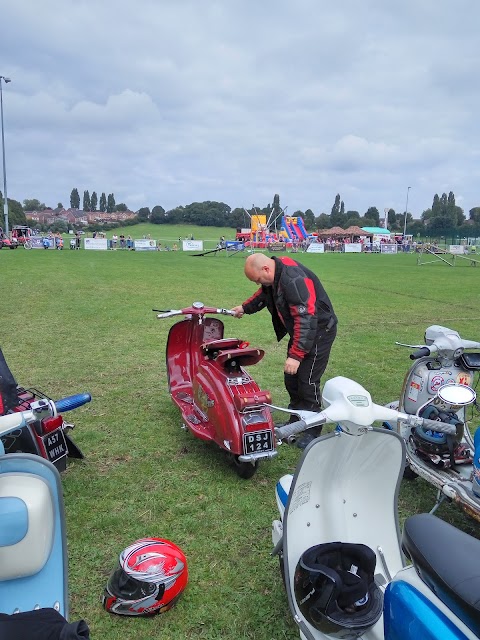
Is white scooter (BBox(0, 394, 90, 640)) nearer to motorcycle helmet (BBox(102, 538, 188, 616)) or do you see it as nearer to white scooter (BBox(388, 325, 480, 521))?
motorcycle helmet (BBox(102, 538, 188, 616))

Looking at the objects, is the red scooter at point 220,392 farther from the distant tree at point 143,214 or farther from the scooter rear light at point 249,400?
the distant tree at point 143,214

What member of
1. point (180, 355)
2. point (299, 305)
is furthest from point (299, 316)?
point (180, 355)

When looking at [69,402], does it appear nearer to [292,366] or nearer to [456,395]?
[292,366]

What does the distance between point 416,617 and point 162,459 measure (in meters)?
2.67

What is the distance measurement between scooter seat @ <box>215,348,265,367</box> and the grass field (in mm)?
787

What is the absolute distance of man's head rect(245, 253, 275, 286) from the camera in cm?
376

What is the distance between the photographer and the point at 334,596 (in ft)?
6.61

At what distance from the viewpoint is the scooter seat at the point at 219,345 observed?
392 cm

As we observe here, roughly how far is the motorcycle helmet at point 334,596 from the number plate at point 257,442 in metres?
1.19

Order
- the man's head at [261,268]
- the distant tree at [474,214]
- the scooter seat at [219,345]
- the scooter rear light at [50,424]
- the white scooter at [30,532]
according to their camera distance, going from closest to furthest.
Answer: the white scooter at [30,532] → the scooter rear light at [50,424] → the man's head at [261,268] → the scooter seat at [219,345] → the distant tree at [474,214]

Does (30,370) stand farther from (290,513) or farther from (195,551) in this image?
(290,513)

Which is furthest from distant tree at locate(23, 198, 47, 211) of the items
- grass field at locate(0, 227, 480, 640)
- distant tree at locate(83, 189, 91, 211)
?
grass field at locate(0, 227, 480, 640)

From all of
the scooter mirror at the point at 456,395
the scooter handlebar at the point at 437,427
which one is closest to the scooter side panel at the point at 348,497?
the scooter handlebar at the point at 437,427

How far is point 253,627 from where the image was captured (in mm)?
2289
